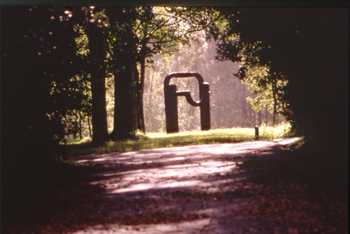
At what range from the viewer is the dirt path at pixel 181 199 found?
441 centimetres

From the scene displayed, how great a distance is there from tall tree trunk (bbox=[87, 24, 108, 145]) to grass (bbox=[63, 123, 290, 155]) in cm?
11

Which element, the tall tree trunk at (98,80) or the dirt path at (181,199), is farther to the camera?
the tall tree trunk at (98,80)

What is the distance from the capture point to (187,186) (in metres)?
4.54

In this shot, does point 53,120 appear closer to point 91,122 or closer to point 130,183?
point 91,122

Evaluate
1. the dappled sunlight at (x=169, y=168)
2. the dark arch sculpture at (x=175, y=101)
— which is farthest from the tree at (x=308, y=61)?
the dappled sunlight at (x=169, y=168)

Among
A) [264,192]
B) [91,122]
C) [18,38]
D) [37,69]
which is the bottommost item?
[264,192]

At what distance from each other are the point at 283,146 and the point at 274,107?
0.40 metres

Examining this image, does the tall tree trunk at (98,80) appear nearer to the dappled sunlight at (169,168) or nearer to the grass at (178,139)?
the grass at (178,139)

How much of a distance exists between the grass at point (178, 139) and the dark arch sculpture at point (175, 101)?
0.27 ft

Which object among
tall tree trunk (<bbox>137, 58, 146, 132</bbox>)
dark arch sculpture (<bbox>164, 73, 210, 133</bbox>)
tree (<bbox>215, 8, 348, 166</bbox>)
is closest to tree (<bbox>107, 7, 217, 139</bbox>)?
tall tree trunk (<bbox>137, 58, 146, 132</bbox>)

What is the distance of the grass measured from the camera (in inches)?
181

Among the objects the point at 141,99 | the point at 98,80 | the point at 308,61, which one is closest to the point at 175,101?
the point at 141,99

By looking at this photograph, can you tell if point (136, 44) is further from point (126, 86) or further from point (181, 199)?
point (181, 199)

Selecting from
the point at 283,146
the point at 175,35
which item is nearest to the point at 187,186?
the point at 283,146
